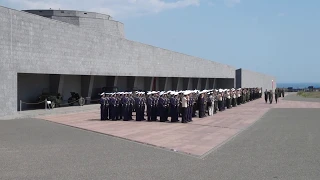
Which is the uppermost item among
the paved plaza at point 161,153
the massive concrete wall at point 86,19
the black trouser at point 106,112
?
the massive concrete wall at point 86,19

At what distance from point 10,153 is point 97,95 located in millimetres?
27047

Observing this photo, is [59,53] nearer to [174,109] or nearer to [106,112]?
[106,112]

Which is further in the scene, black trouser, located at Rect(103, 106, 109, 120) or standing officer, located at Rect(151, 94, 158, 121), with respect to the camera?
black trouser, located at Rect(103, 106, 109, 120)

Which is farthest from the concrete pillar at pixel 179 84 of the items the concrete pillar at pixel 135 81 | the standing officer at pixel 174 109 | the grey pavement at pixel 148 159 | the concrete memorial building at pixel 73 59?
the grey pavement at pixel 148 159

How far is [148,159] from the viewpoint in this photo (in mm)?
10109

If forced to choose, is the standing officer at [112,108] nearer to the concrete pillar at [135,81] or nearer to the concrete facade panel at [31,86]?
the concrete facade panel at [31,86]

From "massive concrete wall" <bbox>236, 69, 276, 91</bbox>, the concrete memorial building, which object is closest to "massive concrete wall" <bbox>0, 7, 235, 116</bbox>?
the concrete memorial building

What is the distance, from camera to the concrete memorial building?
79.2ft

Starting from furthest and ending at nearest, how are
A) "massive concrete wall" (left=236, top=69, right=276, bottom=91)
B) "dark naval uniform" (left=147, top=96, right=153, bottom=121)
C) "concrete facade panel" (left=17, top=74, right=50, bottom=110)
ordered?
"massive concrete wall" (left=236, top=69, right=276, bottom=91)
"concrete facade panel" (left=17, top=74, right=50, bottom=110)
"dark naval uniform" (left=147, top=96, right=153, bottom=121)

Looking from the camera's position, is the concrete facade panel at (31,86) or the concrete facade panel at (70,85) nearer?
the concrete facade panel at (31,86)

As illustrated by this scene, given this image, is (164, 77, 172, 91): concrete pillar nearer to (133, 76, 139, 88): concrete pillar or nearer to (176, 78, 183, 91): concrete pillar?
(176, 78, 183, 91): concrete pillar

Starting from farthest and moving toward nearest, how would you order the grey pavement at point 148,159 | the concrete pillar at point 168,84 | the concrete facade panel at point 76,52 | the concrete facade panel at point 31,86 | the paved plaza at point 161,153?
1. the concrete pillar at point 168,84
2. the concrete facade panel at point 31,86
3. the concrete facade panel at point 76,52
4. the paved plaza at point 161,153
5. the grey pavement at point 148,159

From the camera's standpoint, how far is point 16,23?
2453cm

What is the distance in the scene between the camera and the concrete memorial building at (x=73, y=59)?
950 inches
